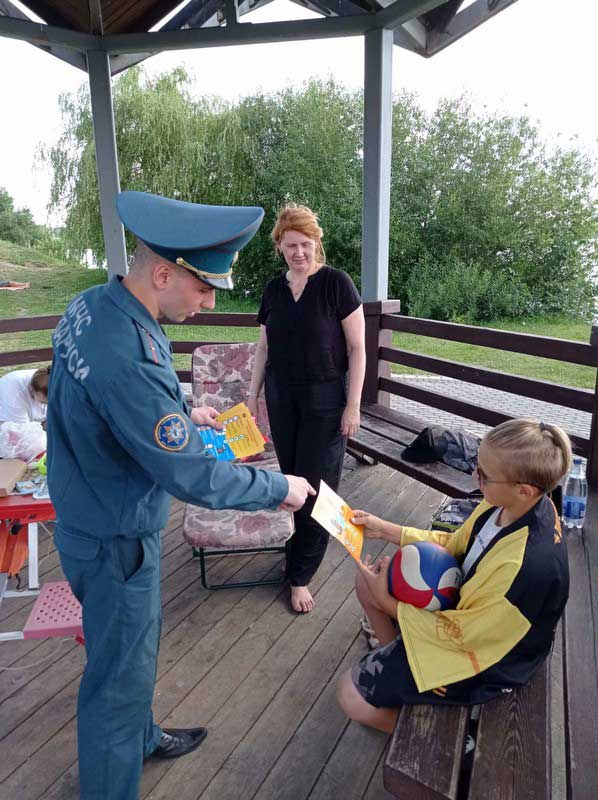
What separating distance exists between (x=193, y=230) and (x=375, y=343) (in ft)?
11.0

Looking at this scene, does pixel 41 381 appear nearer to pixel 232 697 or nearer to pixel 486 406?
pixel 232 697

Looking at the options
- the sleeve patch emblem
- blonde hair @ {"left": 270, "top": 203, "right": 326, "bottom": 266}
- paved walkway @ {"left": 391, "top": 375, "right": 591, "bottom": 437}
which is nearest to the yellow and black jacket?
the sleeve patch emblem

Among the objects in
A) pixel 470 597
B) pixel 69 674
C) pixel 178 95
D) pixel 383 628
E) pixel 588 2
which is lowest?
pixel 69 674

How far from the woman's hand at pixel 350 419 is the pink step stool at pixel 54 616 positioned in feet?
4.26

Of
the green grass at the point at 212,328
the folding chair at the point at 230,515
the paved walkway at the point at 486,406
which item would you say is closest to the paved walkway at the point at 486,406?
the paved walkway at the point at 486,406

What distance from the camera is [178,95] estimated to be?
13.0m

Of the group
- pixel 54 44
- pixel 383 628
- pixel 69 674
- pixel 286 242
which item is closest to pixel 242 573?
pixel 69 674

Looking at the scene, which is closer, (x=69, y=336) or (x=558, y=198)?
(x=69, y=336)

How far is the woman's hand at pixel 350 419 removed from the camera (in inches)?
101

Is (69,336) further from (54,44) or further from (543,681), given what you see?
(54,44)

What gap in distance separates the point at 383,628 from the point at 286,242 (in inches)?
60.1

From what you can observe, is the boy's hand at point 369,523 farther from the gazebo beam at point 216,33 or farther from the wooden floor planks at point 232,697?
the gazebo beam at point 216,33

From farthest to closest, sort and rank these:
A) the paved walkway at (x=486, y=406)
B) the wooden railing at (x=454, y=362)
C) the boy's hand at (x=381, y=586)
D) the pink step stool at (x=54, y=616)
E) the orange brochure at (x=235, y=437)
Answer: the paved walkway at (x=486, y=406) < the wooden railing at (x=454, y=362) < the orange brochure at (x=235, y=437) < the pink step stool at (x=54, y=616) < the boy's hand at (x=381, y=586)

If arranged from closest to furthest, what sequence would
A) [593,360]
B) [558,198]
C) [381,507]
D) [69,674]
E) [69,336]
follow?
[69,336] → [69,674] → [593,360] → [381,507] → [558,198]
